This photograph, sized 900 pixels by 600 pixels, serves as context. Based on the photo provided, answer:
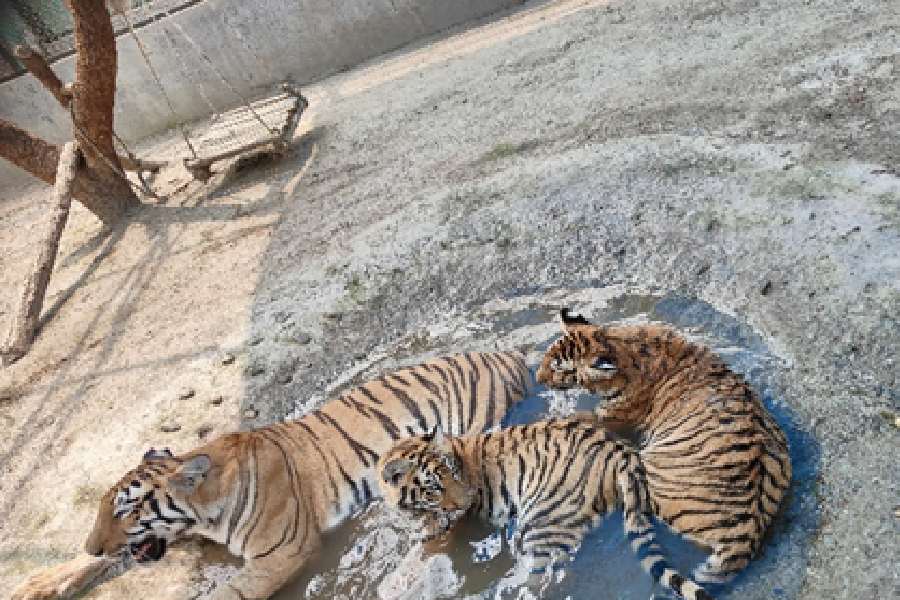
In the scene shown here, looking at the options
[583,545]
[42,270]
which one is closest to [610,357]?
[583,545]

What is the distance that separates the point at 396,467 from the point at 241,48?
785 cm

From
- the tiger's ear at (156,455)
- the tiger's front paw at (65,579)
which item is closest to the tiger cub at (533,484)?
the tiger's ear at (156,455)

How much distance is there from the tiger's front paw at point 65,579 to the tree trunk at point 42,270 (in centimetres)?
244

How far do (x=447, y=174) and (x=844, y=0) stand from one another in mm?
3023

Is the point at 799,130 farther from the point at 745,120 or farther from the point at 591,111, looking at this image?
the point at 591,111

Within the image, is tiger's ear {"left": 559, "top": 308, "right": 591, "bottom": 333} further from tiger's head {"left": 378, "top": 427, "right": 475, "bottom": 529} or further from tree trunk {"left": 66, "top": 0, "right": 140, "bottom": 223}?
tree trunk {"left": 66, "top": 0, "right": 140, "bottom": 223}

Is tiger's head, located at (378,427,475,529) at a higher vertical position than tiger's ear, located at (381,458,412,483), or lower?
lower

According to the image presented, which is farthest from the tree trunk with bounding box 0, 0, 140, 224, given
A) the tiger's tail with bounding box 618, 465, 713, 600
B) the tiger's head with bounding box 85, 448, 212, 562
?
the tiger's tail with bounding box 618, 465, 713, 600

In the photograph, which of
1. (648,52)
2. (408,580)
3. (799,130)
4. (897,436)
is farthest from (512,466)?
(648,52)

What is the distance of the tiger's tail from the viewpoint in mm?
2309

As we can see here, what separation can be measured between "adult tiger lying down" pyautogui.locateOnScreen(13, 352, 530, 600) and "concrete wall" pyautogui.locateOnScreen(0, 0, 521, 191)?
265 inches

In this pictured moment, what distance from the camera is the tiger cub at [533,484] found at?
2.62 meters

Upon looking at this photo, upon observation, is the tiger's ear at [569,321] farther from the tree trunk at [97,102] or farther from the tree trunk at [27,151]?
the tree trunk at [27,151]

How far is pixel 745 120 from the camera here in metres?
4.71
